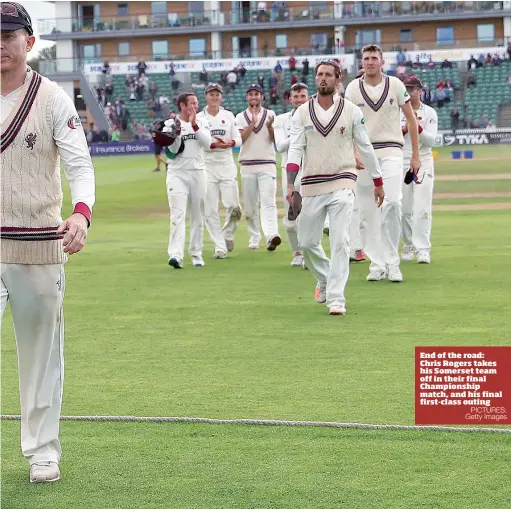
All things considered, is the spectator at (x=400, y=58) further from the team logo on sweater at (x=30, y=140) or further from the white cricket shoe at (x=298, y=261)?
the team logo on sweater at (x=30, y=140)

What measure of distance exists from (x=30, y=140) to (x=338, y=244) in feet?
18.8

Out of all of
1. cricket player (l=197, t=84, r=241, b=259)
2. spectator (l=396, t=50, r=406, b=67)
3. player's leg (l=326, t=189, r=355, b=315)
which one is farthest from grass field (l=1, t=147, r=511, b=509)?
spectator (l=396, t=50, r=406, b=67)

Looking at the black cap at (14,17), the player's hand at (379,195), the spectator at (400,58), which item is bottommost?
the player's hand at (379,195)

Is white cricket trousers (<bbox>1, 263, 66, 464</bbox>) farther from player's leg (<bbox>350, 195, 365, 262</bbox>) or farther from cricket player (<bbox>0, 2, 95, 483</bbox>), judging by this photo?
player's leg (<bbox>350, 195, 365, 262</bbox>)

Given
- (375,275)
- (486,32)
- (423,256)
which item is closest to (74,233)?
(375,275)

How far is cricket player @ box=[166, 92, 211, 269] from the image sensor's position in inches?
619

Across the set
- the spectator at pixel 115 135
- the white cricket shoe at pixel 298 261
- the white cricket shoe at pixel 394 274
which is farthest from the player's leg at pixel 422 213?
the spectator at pixel 115 135

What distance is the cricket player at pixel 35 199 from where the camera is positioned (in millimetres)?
5480

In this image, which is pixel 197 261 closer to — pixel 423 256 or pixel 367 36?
pixel 423 256

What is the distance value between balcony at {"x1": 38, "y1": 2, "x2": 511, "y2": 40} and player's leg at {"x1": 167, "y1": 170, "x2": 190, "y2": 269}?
61.7m

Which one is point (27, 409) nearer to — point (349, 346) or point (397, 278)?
point (349, 346)

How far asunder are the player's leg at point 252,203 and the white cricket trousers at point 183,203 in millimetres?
1609

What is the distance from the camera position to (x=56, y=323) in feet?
19.0

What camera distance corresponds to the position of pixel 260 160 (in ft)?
56.9
